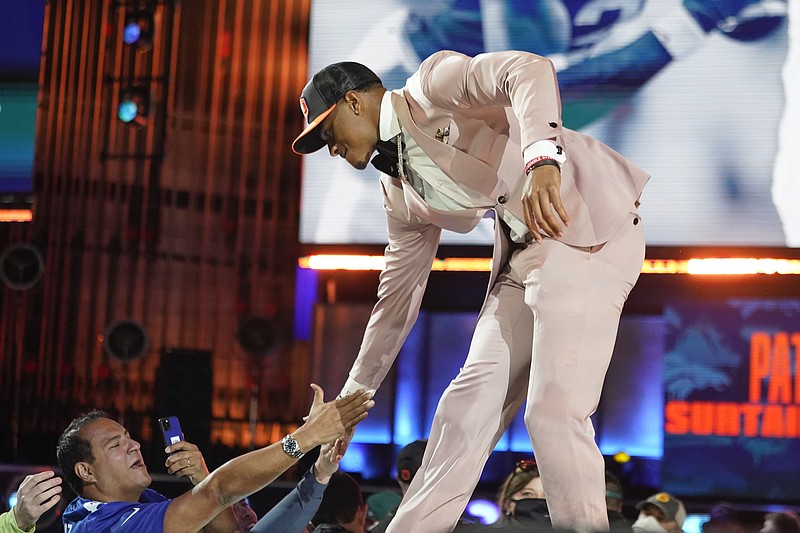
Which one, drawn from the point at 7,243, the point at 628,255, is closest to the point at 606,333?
the point at 628,255

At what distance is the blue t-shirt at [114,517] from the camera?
233cm

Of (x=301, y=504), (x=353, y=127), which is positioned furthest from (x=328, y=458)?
(x=353, y=127)

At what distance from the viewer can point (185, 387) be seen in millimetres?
6715

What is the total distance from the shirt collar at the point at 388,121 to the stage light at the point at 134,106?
5660mm

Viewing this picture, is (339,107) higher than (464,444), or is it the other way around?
(339,107)

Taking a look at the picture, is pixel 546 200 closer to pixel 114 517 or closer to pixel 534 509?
pixel 534 509

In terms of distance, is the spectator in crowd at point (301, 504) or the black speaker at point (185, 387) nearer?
the spectator in crowd at point (301, 504)

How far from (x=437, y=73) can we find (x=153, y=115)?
21.5ft

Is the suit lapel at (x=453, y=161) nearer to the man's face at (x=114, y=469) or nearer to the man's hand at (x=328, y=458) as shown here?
the man's hand at (x=328, y=458)

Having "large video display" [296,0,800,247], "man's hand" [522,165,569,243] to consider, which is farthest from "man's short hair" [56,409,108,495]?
"large video display" [296,0,800,247]

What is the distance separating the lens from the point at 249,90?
8.55 m

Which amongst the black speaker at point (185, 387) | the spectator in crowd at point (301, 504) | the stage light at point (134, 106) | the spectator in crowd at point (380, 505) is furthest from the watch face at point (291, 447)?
the stage light at point (134, 106)

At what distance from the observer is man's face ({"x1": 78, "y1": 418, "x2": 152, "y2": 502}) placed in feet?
8.27

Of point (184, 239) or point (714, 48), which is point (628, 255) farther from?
point (184, 239)
